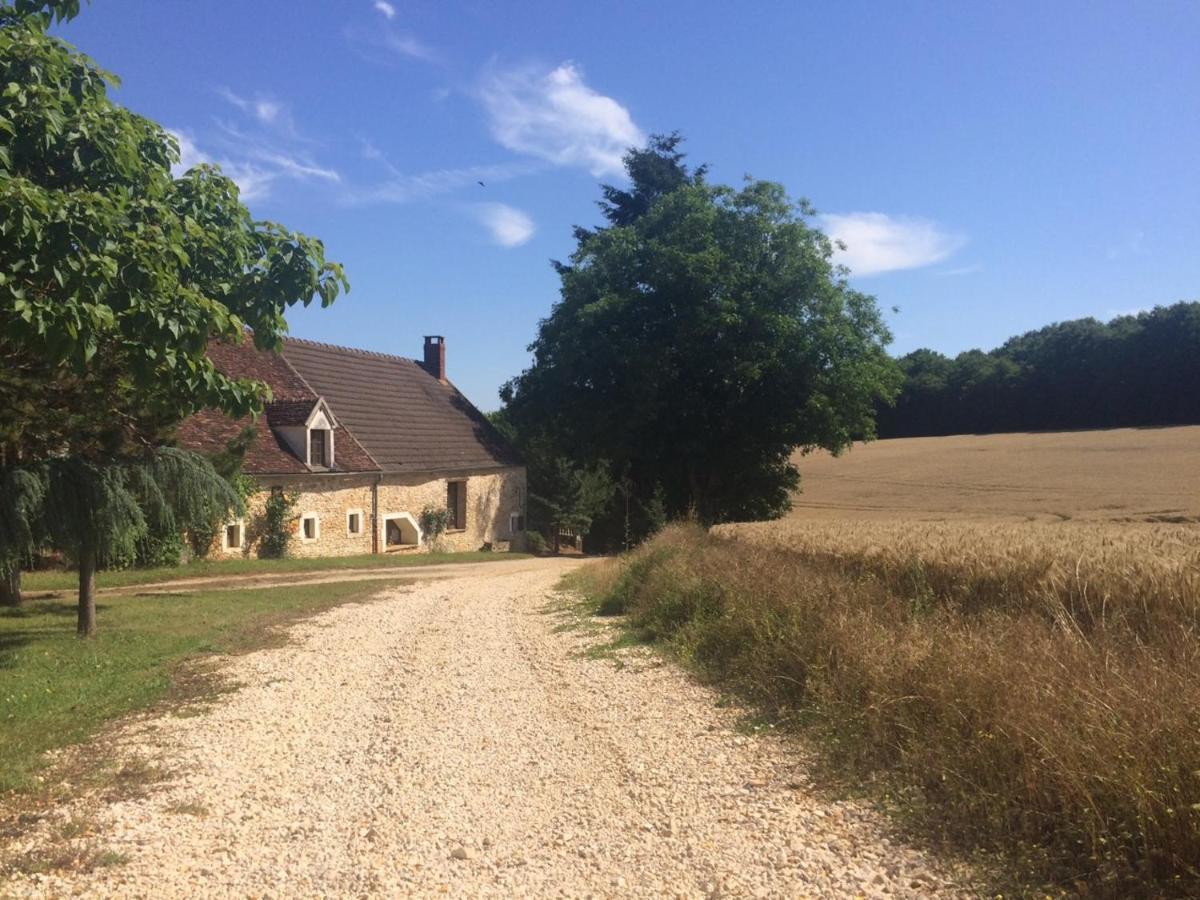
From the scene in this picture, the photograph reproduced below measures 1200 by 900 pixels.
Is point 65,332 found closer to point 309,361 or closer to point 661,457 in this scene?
point 309,361

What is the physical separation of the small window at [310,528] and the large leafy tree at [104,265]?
16373mm

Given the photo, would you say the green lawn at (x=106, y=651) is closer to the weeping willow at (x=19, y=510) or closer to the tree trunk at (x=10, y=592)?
the tree trunk at (x=10, y=592)

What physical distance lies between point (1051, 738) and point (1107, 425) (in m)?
62.4

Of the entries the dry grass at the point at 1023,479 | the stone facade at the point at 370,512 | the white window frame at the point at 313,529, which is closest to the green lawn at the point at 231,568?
the stone facade at the point at 370,512

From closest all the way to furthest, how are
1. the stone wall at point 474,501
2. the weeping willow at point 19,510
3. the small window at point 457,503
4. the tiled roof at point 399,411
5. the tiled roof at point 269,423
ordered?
1. the weeping willow at point 19,510
2. the tiled roof at point 269,423
3. the stone wall at point 474,501
4. the tiled roof at point 399,411
5. the small window at point 457,503

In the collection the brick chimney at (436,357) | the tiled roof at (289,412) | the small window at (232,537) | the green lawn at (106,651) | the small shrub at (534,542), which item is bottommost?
the small shrub at (534,542)

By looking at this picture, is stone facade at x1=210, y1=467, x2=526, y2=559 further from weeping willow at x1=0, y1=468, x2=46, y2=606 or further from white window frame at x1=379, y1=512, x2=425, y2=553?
weeping willow at x1=0, y1=468, x2=46, y2=606

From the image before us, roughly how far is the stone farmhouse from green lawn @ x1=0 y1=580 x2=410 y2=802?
8.33 m

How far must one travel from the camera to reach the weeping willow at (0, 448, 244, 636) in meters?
10.7

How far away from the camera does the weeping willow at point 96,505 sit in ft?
35.1

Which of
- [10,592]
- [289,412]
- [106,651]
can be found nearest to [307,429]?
[289,412]

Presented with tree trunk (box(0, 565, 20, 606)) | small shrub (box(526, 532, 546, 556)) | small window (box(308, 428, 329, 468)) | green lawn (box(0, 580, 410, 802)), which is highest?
small window (box(308, 428, 329, 468))

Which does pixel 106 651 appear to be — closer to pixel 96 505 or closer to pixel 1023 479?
pixel 96 505

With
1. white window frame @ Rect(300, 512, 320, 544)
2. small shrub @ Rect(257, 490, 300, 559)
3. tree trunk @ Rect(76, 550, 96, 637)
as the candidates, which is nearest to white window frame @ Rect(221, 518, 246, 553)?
small shrub @ Rect(257, 490, 300, 559)
